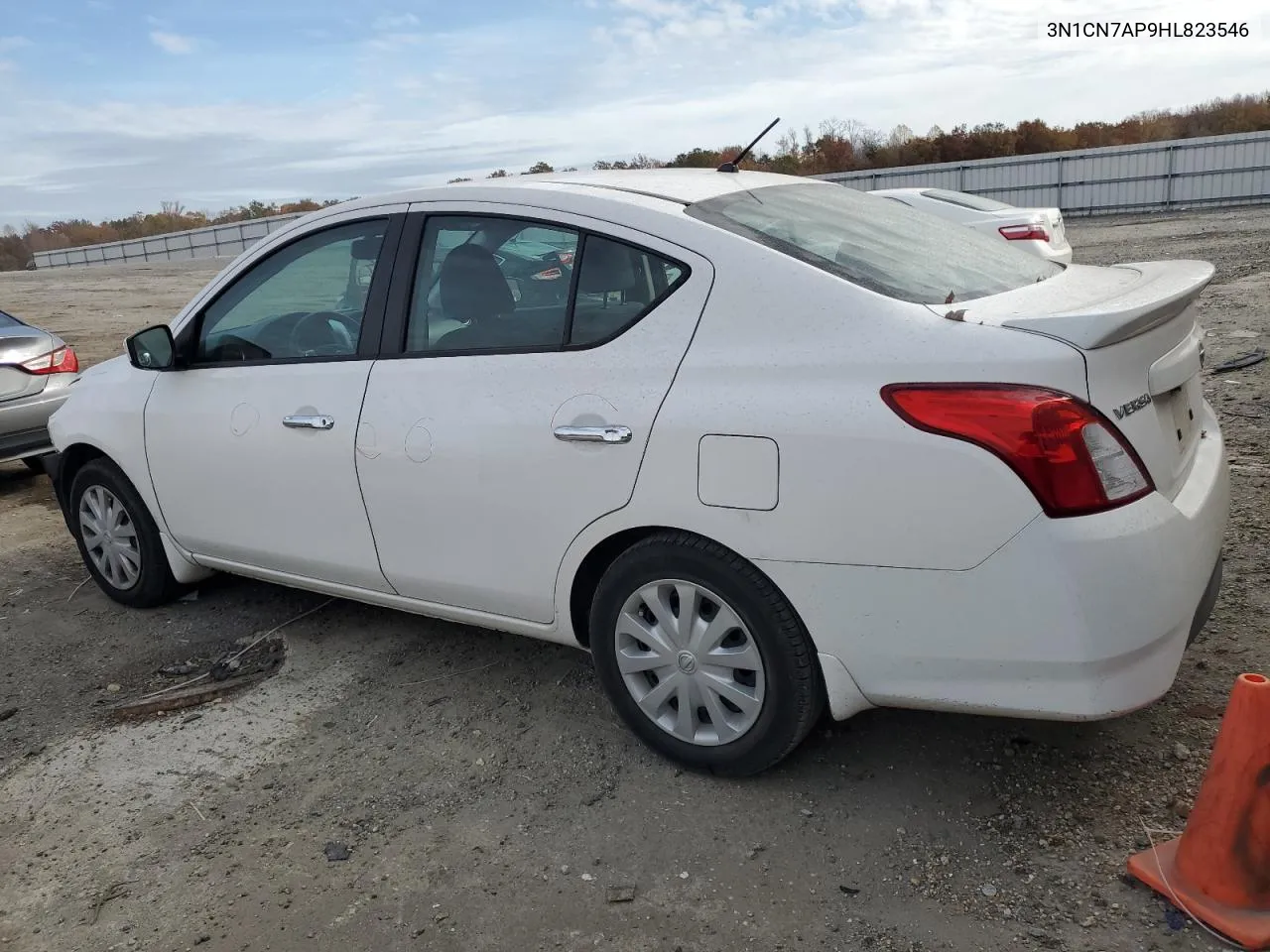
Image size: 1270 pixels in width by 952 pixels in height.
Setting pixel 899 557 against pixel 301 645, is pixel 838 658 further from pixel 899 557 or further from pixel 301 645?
pixel 301 645

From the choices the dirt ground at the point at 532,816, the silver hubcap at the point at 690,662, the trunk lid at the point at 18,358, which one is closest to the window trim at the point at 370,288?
the dirt ground at the point at 532,816

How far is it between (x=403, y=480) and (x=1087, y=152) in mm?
27613

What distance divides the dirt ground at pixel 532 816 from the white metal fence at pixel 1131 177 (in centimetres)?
2502

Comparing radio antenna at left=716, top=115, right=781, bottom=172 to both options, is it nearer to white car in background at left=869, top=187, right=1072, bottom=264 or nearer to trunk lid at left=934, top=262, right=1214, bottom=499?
trunk lid at left=934, top=262, right=1214, bottom=499

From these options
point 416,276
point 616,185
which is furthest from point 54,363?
point 616,185

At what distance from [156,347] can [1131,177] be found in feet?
89.6

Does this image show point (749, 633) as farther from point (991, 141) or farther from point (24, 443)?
point (991, 141)

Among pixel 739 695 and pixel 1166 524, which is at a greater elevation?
pixel 1166 524

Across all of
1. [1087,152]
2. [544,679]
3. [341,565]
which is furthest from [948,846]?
[1087,152]

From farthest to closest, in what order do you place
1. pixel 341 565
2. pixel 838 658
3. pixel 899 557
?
pixel 341 565 < pixel 838 658 < pixel 899 557

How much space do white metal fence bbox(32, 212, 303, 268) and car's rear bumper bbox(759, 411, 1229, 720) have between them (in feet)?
126

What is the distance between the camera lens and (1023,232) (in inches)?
449

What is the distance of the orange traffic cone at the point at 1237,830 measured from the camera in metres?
2.31

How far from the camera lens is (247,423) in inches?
155
